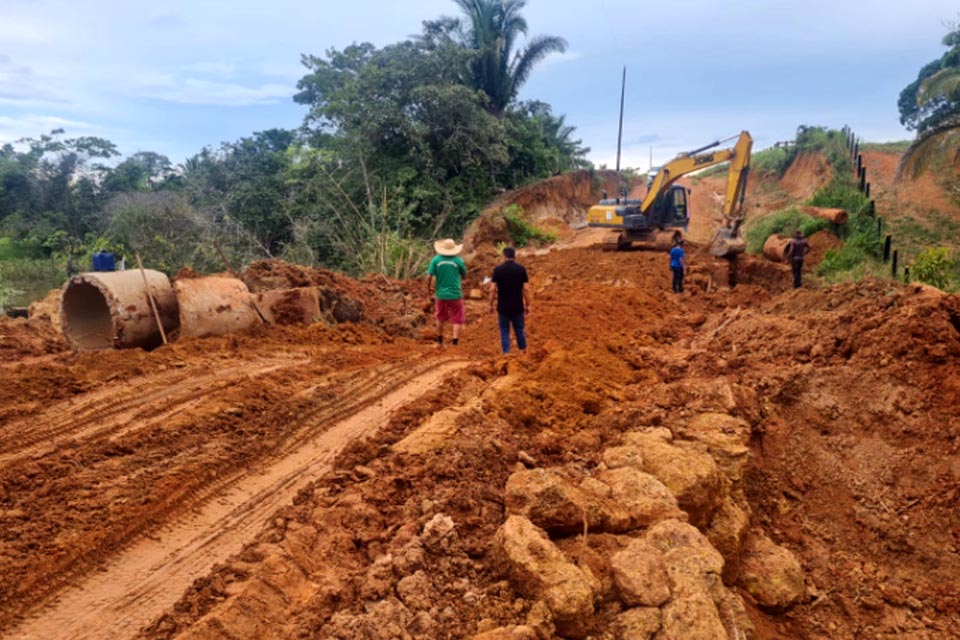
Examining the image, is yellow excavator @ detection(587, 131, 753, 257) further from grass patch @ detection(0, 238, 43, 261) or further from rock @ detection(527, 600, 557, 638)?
grass patch @ detection(0, 238, 43, 261)

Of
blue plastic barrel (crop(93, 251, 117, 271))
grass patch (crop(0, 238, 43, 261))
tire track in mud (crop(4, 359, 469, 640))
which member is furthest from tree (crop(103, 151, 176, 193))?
tire track in mud (crop(4, 359, 469, 640))

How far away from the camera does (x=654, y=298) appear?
13.3 metres

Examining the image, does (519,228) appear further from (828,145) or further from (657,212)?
(828,145)

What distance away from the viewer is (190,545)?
3.79 meters

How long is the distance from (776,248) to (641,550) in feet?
51.4

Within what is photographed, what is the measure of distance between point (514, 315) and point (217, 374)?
11.7 feet

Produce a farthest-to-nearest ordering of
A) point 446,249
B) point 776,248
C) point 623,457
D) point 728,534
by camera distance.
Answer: point 776,248, point 446,249, point 623,457, point 728,534

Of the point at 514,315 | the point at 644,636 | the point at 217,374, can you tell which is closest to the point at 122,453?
the point at 217,374

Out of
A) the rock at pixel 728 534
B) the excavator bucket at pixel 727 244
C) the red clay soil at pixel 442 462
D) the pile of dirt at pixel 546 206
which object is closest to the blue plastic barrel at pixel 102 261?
the red clay soil at pixel 442 462

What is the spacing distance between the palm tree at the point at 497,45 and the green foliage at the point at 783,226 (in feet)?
44.5

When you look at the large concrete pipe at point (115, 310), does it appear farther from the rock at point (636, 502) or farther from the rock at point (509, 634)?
the rock at point (509, 634)

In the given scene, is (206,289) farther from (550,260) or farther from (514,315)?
(550,260)

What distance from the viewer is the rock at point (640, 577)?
303cm

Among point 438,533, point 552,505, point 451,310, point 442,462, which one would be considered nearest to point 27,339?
point 451,310
